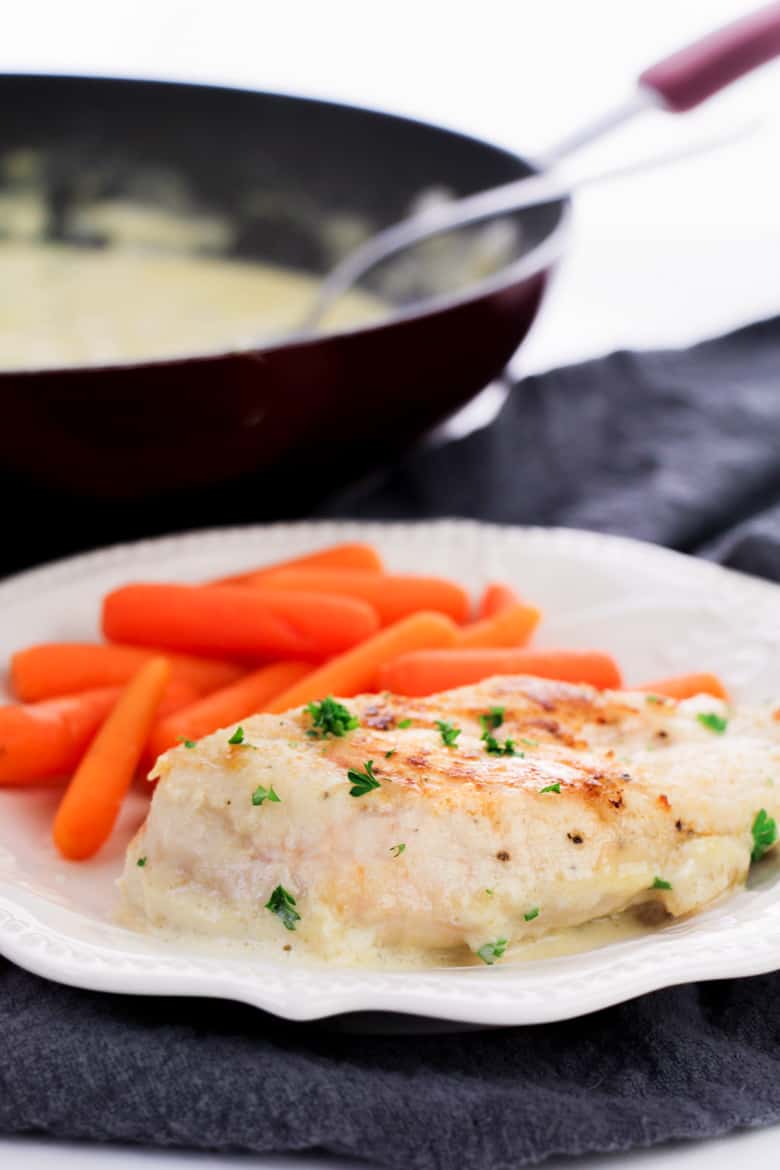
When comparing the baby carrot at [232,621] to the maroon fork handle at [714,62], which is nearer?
the baby carrot at [232,621]

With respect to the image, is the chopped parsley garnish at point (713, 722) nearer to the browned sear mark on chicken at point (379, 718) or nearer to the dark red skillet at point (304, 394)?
the browned sear mark on chicken at point (379, 718)

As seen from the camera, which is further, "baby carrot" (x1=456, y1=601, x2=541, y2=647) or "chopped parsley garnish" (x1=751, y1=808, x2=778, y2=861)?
"baby carrot" (x1=456, y1=601, x2=541, y2=647)

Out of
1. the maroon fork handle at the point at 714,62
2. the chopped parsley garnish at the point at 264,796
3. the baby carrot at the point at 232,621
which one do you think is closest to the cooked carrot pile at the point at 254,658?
the baby carrot at the point at 232,621

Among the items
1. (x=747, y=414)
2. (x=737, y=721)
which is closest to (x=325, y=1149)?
(x=737, y=721)

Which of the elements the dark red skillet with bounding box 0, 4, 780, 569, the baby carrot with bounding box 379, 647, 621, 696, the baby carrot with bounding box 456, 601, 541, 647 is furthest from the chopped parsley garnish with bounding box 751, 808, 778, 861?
the dark red skillet with bounding box 0, 4, 780, 569

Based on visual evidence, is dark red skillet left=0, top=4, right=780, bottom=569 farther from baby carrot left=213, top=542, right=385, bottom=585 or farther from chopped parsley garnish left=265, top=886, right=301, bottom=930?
chopped parsley garnish left=265, top=886, right=301, bottom=930

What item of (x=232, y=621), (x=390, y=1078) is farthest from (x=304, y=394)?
(x=390, y=1078)

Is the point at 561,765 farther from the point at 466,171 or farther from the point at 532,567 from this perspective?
the point at 466,171
